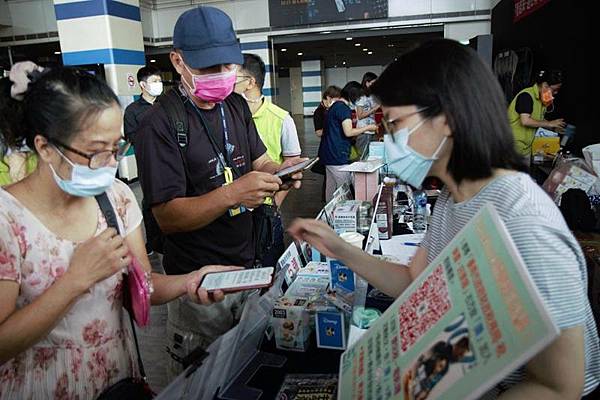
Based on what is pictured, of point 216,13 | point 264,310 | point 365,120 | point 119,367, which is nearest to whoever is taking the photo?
point 119,367

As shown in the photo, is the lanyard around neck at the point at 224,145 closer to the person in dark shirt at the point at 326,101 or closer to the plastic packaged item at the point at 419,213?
the plastic packaged item at the point at 419,213

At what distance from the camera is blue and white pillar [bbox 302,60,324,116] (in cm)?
2278

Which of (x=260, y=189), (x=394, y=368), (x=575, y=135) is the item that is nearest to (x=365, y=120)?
(x=575, y=135)

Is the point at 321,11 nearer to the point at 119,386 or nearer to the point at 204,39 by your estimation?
the point at 204,39

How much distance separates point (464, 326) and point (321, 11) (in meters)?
10.2

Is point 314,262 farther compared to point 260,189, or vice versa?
point 314,262

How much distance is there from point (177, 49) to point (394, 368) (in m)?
1.48

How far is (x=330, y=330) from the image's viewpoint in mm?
1417

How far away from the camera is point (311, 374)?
131cm

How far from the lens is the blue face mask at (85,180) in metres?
1.13

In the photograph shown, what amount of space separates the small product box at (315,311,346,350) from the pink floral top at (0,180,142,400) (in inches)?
23.5

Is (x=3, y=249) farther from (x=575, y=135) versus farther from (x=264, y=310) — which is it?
(x=575, y=135)

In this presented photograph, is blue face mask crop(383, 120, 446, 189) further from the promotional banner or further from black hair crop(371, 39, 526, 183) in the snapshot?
the promotional banner

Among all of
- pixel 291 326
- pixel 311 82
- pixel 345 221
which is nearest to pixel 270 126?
pixel 345 221
